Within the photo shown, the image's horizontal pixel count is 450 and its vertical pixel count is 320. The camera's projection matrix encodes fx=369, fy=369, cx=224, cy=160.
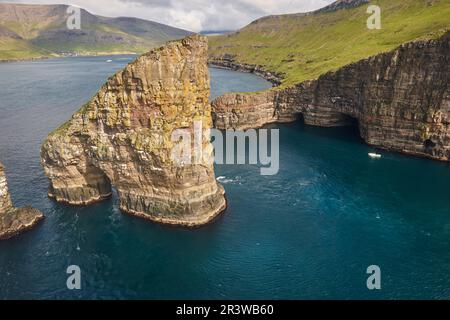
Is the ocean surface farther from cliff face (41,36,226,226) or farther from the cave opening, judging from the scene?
the cave opening

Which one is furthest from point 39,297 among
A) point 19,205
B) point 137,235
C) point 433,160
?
point 433,160

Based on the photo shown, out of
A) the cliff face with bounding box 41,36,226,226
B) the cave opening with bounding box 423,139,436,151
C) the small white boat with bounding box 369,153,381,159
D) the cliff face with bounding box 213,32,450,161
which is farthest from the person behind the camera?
the small white boat with bounding box 369,153,381,159

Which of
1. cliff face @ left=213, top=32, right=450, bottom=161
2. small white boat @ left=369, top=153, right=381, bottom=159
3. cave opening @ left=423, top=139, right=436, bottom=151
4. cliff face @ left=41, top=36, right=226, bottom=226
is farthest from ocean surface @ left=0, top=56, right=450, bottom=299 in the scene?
cliff face @ left=213, top=32, right=450, bottom=161

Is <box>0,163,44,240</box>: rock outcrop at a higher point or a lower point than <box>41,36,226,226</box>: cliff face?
lower

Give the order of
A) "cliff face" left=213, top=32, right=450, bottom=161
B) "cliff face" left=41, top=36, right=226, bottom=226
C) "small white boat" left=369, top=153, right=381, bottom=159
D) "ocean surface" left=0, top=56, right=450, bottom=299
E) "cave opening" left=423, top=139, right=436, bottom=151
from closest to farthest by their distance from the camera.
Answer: "ocean surface" left=0, top=56, right=450, bottom=299, "cliff face" left=41, top=36, right=226, bottom=226, "cliff face" left=213, top=32, right=450, bottom=161, "cave opening" left=423, top=139, right=436, bottom=151, "small white boat" left=369, top=153, right=381, bottom=159

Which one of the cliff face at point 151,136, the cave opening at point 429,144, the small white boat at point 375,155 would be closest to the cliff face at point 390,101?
the cave opening at point 429,144

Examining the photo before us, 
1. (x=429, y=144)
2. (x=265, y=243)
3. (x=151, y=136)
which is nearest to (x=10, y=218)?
(x=151, y=136)

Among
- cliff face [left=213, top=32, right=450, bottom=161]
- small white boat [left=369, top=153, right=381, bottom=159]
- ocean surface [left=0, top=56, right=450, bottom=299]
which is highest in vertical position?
cliff face [left=213, top=32, right=450, bottom=161]

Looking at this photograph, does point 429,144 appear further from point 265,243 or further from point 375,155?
point 265,243
